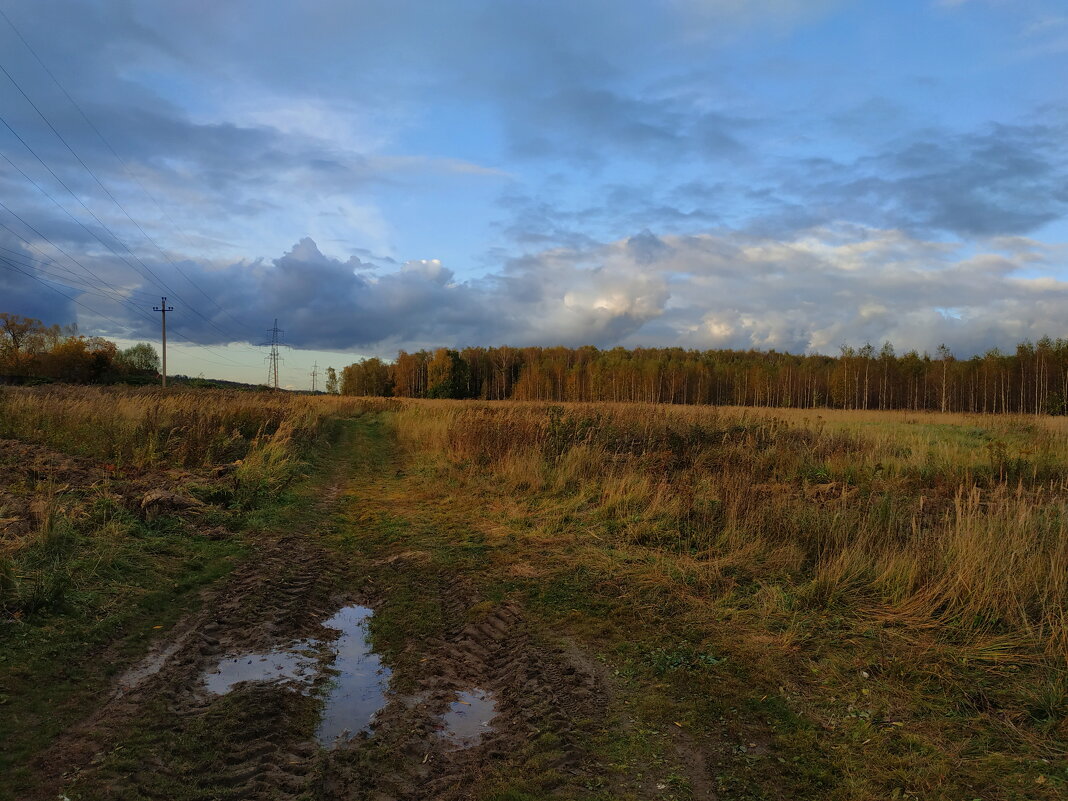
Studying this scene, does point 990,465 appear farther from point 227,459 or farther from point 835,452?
point 227,459

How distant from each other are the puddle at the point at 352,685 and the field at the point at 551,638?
62mm

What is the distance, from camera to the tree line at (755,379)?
191 feet

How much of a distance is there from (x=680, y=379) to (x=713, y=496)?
217 ft

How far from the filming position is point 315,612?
214 inches

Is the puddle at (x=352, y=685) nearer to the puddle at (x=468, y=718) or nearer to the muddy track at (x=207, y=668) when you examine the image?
the muddy track at (x=207, y=668)

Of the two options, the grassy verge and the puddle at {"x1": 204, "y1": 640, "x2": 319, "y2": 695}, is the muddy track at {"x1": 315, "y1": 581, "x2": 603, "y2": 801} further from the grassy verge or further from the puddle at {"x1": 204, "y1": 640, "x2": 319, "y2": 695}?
the grassy verge

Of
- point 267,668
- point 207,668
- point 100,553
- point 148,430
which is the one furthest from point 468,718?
point 148,430

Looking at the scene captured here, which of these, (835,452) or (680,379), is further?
(680,379)

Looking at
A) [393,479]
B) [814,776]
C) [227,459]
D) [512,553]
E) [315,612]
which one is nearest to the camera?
[814,776]

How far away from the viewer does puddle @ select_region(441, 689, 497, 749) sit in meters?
3.47

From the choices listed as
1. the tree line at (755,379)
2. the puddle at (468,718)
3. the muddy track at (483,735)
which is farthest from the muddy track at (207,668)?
the tree line at (755,379)

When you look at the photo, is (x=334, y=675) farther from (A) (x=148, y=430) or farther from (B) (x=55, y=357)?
(B) (x=55, y=357)

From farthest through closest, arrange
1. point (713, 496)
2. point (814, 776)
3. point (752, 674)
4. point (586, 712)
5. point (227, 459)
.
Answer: point (227, 459) < point (713, 496) < point (752, 674) < point (586, 712) < point (814, 776)

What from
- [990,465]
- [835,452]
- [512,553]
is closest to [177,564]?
[512,553]
